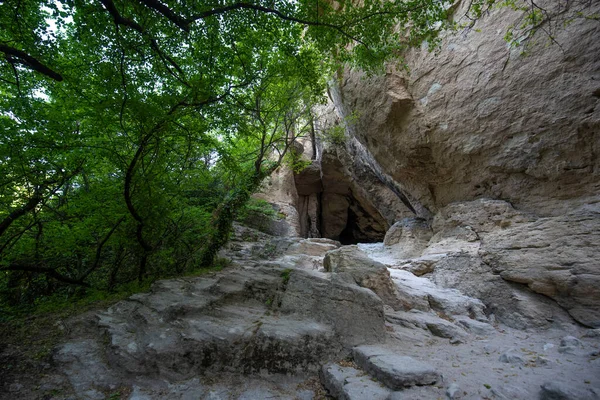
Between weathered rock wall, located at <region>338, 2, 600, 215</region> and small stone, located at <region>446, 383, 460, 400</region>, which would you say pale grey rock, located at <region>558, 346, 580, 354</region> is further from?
weathered rock wall, located at <region>338, 2, 600, 215</region>

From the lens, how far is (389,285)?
644cm

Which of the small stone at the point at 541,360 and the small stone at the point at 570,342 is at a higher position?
the small stone at the point at 570,342

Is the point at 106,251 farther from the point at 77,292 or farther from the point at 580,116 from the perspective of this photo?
the point at 580,116

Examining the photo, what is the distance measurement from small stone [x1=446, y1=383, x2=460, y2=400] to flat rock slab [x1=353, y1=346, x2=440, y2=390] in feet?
0.61

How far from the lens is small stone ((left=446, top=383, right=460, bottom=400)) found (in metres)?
2.92

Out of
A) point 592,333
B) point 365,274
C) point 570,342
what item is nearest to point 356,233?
point 365,274

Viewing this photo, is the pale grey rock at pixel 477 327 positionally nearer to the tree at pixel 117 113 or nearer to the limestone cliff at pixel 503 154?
the limestone cliff at pixel 503 154

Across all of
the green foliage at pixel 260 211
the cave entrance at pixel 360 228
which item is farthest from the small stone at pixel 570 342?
the cave entrance at pixel 360 228

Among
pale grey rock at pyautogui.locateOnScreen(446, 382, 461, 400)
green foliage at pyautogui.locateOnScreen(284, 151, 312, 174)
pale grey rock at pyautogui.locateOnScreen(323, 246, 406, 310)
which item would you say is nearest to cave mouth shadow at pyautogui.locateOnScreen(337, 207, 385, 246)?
green foliage at pyautogui.locateOnScreen(284, 151, 312, 174)

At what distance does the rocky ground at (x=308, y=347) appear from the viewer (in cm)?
315

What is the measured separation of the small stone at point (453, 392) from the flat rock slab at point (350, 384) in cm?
65

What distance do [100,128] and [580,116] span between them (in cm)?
1015

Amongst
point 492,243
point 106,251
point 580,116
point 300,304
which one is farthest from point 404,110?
point 106,251

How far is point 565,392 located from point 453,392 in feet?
3.33
